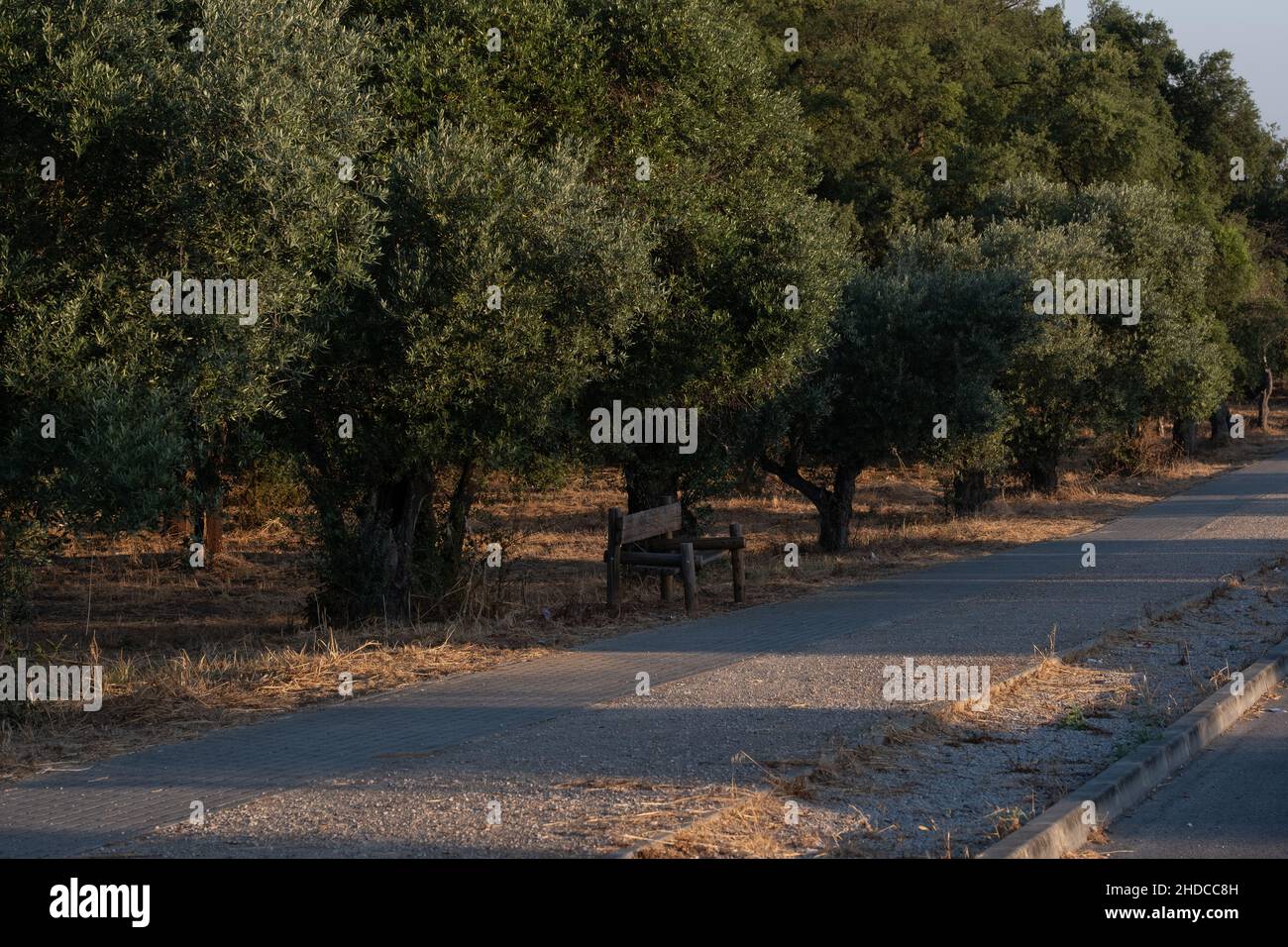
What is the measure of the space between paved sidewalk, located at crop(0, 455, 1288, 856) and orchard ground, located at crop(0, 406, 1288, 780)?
20.9 inches

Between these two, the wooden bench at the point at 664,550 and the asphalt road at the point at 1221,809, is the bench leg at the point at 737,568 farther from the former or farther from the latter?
the asphalt road at the point at 1221,809

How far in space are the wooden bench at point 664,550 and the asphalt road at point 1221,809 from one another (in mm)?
6196

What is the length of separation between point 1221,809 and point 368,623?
8.70m

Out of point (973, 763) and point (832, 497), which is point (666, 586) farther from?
point (832, 497)

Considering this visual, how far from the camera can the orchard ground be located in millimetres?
9023

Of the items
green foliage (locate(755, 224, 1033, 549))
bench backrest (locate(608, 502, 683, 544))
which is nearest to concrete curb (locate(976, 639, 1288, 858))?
bench backrest (locate(608, 502, 683, 544))

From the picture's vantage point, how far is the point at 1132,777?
7.15 m

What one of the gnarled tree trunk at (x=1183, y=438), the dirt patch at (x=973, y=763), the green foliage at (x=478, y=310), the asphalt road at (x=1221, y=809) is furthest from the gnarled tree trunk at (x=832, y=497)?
the gnarled tree trunk at (x=1183, y=438)

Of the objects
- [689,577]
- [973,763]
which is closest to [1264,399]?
[689,577]

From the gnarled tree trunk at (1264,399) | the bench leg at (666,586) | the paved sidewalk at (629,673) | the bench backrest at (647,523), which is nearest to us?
the paved sidewalk at (629,673)

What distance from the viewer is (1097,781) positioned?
22.8ft

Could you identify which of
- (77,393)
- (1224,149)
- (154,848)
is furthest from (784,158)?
(1224,149)

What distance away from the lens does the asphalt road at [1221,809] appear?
20.3 ft

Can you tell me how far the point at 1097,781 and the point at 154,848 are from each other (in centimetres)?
464
